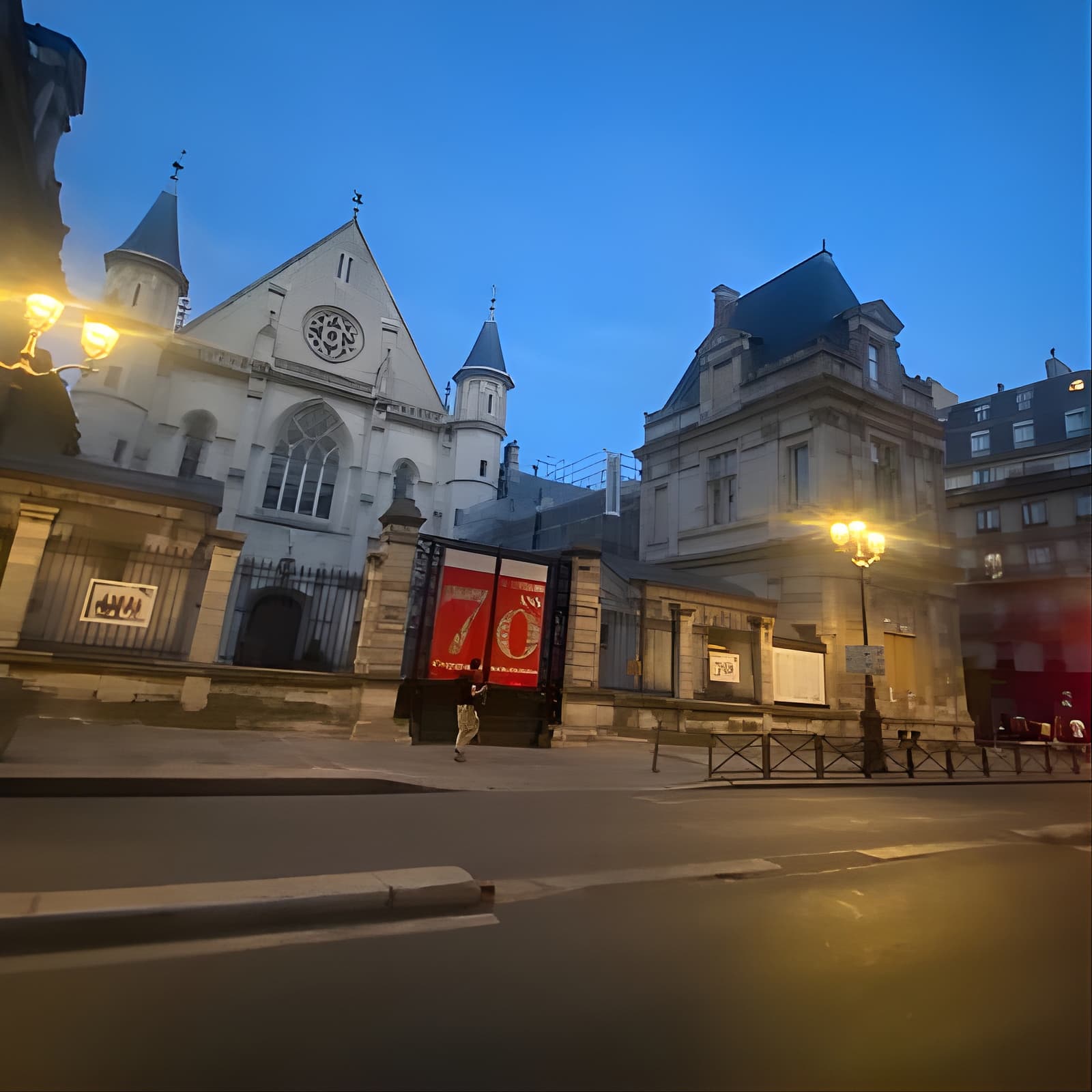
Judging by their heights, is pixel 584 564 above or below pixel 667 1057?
above

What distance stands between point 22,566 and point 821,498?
22.4 meters

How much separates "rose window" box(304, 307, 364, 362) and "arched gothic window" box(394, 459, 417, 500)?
6690 mm

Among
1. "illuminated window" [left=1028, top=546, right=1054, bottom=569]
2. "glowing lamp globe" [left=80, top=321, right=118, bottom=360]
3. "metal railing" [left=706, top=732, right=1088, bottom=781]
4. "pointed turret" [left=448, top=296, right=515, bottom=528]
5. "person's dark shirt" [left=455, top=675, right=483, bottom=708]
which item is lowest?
"metal railing" [left=706, top=732, right=1088, bottom=781]

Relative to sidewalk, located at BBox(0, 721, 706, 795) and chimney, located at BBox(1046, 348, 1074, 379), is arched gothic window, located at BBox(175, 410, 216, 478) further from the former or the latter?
chimney, located at BBox(1046, 348, 1074, 379)

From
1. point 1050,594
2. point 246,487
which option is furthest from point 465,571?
point 1050,594

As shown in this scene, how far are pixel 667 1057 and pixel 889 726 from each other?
22.7 meters

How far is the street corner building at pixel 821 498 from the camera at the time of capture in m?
20.9

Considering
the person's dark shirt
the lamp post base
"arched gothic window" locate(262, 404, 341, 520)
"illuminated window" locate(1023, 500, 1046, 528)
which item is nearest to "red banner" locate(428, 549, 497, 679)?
the person's dark shirt

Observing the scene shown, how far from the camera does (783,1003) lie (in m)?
2.98

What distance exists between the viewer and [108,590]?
11828 mm

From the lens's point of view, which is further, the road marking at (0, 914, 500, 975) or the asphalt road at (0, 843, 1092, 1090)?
the road marking at (0, 914, 500, 975)

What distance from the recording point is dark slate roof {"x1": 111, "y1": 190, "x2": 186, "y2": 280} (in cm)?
3025

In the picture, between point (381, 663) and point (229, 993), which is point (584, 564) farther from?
point (229, 993)

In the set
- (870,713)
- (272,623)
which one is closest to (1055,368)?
(870,713)
